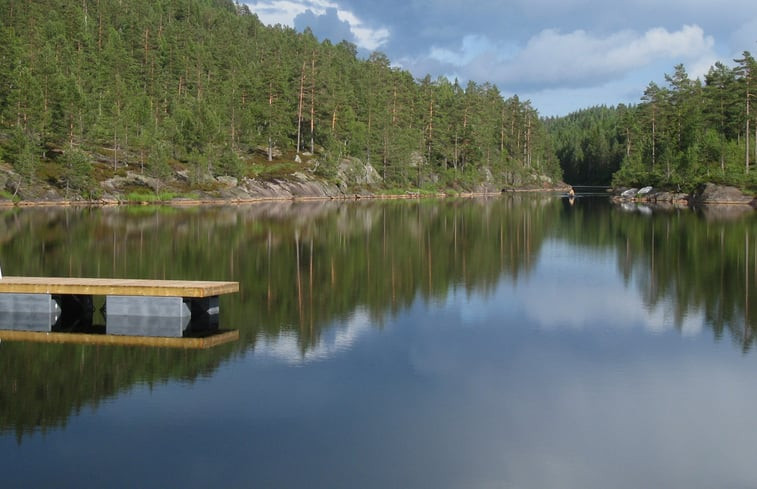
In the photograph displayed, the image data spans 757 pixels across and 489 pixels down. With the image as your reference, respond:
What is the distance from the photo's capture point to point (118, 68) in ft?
375

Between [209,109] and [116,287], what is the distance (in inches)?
3418

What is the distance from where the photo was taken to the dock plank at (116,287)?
756 inches

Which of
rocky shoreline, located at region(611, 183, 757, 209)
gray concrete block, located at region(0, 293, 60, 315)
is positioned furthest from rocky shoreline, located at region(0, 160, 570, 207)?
gray concrete block, located at region(0, 293, 60, 315)

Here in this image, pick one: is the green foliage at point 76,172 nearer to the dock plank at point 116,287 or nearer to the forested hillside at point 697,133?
the dock plank at point 116,287

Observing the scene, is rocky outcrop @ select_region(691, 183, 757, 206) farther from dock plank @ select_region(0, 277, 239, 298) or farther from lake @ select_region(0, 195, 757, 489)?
dock plank @ select_region(0, 277, 239, 298)

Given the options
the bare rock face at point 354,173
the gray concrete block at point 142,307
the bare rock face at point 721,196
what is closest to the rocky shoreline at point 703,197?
the bare rock face at point 721,196

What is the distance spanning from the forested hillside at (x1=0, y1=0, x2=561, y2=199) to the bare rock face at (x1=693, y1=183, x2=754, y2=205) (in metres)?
49.3

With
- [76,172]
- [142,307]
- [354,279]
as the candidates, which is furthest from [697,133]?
[142,307]

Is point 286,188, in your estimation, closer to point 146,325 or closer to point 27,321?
point 27,321

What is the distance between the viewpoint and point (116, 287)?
19.8 metres

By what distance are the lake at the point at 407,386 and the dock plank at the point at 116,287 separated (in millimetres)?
1208

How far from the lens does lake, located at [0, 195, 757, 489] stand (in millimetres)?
10484

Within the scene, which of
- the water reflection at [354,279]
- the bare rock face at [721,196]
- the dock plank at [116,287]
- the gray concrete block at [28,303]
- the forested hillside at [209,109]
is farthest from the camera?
the bare rock face at [721,196]

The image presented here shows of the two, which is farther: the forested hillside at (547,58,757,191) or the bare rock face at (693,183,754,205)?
the forested hillside at (547,58,757,191)
